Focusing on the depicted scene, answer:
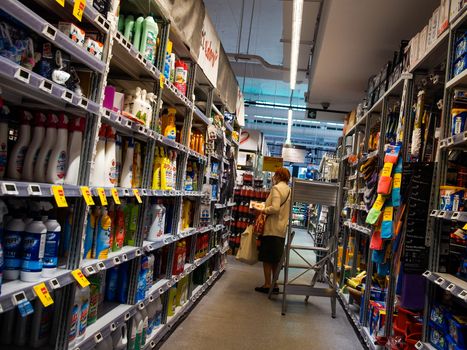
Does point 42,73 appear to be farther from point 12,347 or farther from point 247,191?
point 247,191

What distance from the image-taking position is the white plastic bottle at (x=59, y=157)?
6.56 ft

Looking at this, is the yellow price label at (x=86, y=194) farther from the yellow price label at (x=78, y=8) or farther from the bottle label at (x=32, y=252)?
the yellow price label at (x=78, y=8)

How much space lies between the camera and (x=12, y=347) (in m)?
2.22

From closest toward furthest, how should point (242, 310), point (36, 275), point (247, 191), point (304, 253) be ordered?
point (36, 275) → point (242, 310) → point (247, 191) → point (304, 253)

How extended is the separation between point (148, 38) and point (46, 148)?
1277 mm

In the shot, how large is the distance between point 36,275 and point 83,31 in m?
1.27

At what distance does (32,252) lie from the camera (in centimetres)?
184

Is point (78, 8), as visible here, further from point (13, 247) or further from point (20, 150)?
point (13, 247)

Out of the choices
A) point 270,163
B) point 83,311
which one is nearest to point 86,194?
point 83,311

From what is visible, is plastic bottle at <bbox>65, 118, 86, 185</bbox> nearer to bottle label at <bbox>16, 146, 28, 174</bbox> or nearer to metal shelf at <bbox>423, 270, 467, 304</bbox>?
bottle label at <bbox>16, 146, 28, 174</bbox>

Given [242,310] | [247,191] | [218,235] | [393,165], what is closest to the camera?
[393,165]

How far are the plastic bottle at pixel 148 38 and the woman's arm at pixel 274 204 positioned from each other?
131 inches

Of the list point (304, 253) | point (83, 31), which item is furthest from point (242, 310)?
point (304, 253)

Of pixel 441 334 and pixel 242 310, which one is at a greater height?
pixel 441 334
